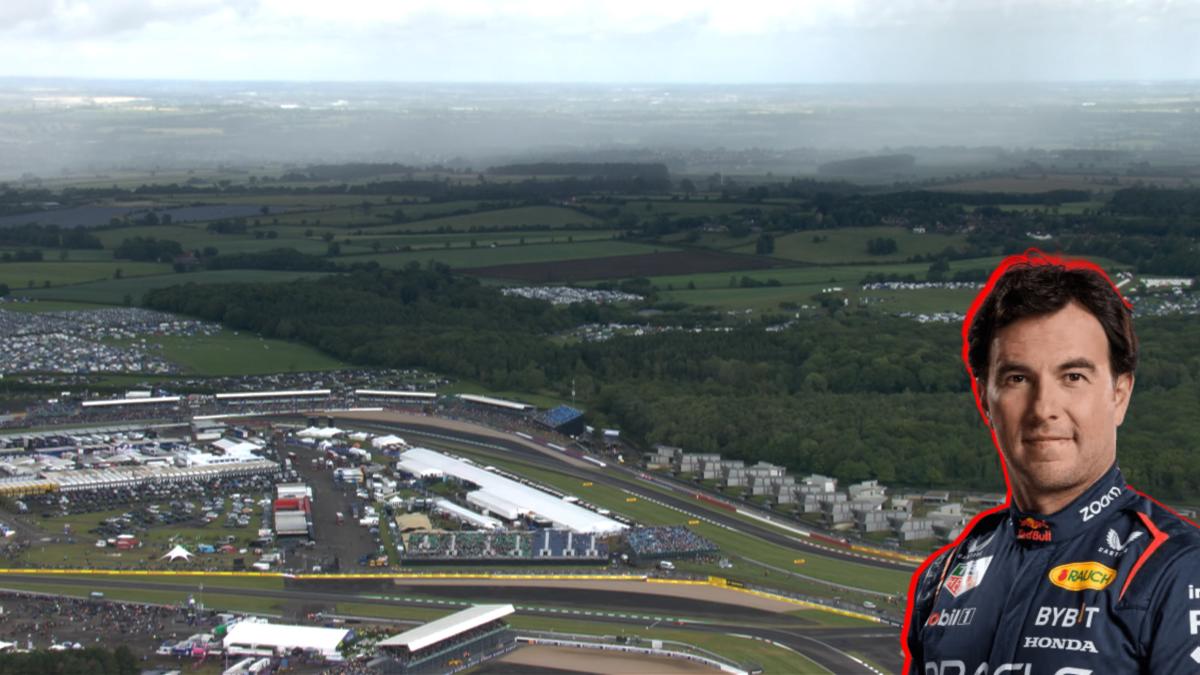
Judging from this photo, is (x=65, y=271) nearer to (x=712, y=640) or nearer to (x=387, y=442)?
(x=387, y=442)

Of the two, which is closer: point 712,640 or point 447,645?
point 447,645

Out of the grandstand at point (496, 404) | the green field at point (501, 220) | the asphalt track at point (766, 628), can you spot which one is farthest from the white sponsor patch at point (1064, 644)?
the green field at point (501, 220)

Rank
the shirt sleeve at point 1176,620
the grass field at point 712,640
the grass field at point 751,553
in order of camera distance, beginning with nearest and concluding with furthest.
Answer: the shirt sleeve at point 1176,620 → the grass field at point 712,640 → the grass field at point 751,553

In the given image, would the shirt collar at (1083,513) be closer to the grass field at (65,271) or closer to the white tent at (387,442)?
the white tent at (387,442)

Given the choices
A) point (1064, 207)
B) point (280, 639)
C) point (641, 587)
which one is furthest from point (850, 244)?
point (280, 639)

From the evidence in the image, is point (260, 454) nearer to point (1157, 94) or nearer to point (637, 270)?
point (637, 270)

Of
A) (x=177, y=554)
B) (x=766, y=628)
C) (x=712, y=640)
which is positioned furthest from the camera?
(x=177, y=554)
